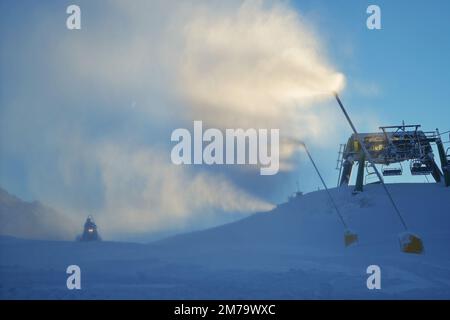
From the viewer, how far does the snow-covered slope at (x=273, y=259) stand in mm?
13117

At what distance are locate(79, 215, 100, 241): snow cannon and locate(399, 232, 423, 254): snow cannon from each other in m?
20.7

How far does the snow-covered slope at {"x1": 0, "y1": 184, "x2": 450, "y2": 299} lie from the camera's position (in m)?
13.1

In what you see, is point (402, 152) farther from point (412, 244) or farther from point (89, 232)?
point (89, 232)

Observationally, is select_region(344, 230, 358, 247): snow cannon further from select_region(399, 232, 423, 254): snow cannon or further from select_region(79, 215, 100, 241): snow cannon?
select_region(79, 215, 100, 241): snow cannon

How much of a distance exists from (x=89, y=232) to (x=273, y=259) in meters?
17.3

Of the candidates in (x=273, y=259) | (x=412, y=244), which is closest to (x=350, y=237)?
(x=412, y=244)

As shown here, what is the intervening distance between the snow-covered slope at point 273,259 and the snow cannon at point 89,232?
634 cm

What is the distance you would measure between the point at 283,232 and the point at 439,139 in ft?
41.0

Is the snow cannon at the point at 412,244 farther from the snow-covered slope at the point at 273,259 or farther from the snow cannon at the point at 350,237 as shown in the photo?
the snow cannon at the point at 350,237

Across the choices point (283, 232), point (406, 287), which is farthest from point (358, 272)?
point (283, 232)
